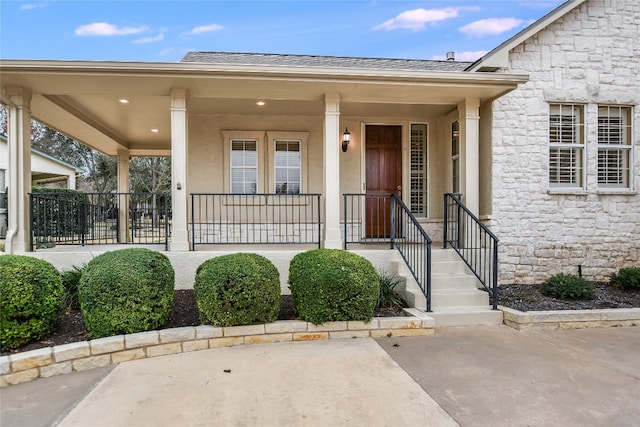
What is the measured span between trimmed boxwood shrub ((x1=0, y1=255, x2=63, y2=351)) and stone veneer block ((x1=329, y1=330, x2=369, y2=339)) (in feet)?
8.89

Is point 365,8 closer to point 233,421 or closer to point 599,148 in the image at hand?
point 599,148

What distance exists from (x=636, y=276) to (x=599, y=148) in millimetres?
2184

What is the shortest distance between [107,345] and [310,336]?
6.24 feet

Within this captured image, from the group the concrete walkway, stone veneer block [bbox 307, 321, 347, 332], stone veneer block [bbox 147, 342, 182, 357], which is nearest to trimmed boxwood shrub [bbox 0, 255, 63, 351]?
the concrete walkway

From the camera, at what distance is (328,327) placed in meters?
3.96

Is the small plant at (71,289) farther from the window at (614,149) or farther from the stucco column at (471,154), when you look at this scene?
the window at (614,149)

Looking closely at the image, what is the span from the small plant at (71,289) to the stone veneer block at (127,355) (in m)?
1.27

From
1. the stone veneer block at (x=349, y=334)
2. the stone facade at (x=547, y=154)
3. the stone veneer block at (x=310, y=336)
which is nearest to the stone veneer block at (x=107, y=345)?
the stone veneer block at (x=310, y=336)

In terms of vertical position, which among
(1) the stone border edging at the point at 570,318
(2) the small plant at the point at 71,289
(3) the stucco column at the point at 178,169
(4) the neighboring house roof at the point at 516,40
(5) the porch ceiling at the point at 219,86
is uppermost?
(4) the neighboring house roof at the point at 516,40

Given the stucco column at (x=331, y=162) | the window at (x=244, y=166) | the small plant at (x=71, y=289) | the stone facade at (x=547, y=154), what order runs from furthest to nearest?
the window at (x=244, y=166), the stone facade at (x=547, y=154), the stucco column at (x=331, y=162), the small plant at (x=71, y=289)

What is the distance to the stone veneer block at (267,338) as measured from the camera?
3785 mm

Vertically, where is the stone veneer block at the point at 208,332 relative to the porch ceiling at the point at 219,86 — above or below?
below

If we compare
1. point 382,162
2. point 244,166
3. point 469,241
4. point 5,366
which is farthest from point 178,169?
point 469,241

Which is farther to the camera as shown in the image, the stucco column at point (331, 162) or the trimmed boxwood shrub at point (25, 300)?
the stucco column at point (331, 162)
